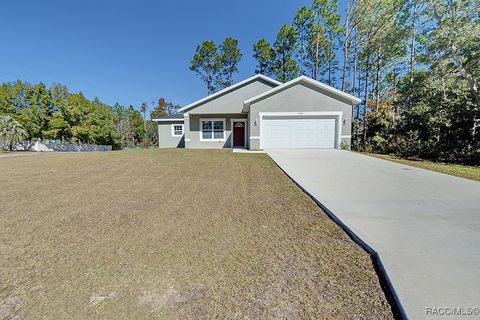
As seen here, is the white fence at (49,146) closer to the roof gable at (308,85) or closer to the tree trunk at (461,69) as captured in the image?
the roof gable at (308,85)

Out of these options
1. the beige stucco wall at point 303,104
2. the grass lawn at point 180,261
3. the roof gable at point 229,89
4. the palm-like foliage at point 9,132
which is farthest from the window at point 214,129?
the palm-like foliage at point 9,132

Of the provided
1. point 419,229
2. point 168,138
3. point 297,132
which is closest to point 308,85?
point 297,132

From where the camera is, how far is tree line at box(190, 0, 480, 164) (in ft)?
38.9

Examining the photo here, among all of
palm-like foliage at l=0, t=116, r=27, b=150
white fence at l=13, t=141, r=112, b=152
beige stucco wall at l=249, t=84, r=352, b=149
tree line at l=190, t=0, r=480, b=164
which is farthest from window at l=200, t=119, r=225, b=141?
white fence at l=13, t=141, r=112, b=152

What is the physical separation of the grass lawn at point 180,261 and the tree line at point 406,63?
44.1 feet

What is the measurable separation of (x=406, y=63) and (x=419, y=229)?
2100cm

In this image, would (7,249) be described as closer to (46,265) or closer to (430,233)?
(46,265)

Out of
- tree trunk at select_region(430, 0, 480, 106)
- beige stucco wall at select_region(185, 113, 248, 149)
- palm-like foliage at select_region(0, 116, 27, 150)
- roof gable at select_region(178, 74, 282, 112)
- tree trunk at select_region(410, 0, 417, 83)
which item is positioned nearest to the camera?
tree trunk at select_region(430, 0, 480, 106)

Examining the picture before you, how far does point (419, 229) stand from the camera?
2.95 m

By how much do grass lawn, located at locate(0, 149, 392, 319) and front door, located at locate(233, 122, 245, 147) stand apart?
1332 cm

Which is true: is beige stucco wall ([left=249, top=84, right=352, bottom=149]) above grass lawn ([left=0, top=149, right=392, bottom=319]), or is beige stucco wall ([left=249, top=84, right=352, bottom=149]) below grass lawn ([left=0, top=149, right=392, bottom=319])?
above

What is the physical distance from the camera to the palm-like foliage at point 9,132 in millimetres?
20578

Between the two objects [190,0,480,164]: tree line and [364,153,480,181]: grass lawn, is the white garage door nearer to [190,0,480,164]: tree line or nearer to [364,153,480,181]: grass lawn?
[190,0,480,164]: tree line

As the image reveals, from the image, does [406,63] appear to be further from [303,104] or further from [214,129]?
[214,129]
